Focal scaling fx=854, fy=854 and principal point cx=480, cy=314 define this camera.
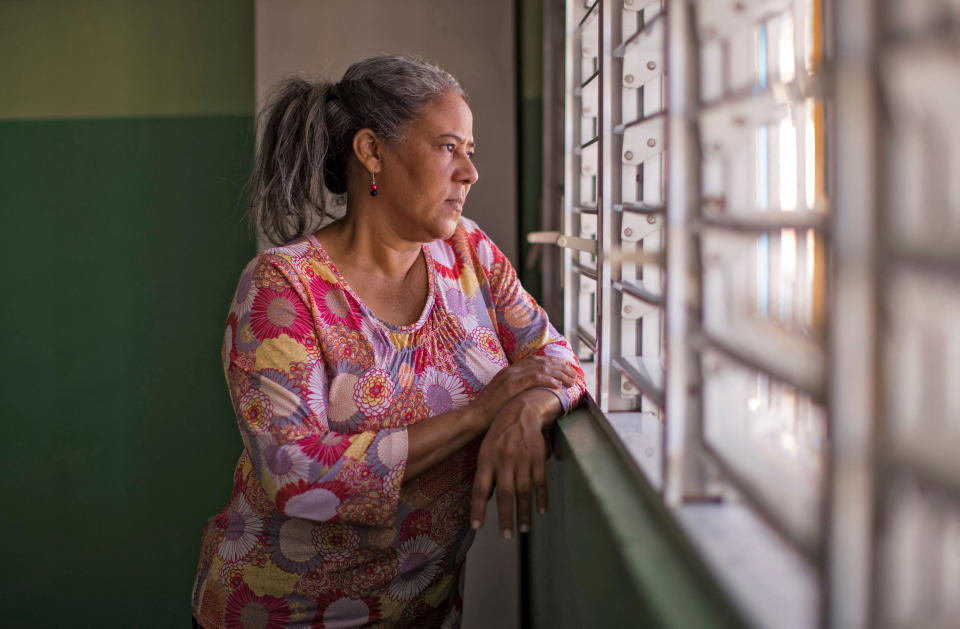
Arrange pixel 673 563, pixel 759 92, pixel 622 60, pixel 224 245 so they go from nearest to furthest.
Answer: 1. pixel 759 92
2. pixel 673 563
3. pixel 622 60
4. pixel 224 245

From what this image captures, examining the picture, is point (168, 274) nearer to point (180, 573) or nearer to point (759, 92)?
point (180, 573)

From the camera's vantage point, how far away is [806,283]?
1064mm

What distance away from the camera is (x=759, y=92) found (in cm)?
78

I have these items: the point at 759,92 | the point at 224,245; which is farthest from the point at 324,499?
the point at 224,245

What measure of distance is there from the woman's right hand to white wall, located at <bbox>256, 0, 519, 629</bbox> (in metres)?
1.03

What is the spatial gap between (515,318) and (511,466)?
42 cm

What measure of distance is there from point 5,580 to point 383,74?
2.54 m

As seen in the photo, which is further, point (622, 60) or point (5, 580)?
point (5, 580)

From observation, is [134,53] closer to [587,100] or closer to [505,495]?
[587,100]

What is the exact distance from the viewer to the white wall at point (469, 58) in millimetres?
2561

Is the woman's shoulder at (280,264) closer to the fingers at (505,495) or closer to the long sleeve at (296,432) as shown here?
the long sleeve at (296,432)

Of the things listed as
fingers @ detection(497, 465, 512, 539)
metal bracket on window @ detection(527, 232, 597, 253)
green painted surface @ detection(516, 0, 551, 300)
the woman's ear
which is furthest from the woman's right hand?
green painted surface @ detection(516, 0, 551, 300)

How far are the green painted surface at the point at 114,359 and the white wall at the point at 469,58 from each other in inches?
19.0

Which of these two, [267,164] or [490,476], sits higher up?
[267,164]
